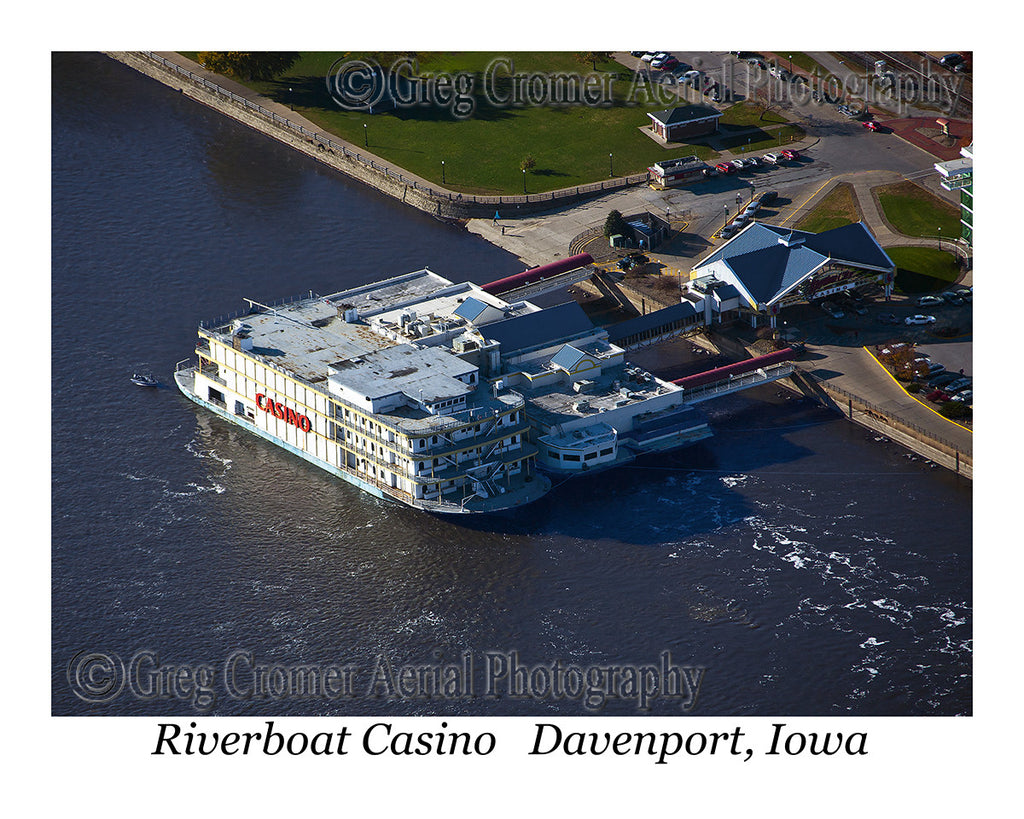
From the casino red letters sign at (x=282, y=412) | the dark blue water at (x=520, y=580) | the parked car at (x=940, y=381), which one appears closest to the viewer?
→ the dark blue water at (x=520, y=580)

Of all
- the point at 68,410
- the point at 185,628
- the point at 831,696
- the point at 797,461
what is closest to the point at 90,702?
the point at 185,628

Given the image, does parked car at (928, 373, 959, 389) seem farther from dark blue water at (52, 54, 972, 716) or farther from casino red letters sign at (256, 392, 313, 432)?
casino red letters sign at (256, 392, 313, 432)

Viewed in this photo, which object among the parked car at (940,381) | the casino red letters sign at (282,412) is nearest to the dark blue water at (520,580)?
the casino red letters sign at (282,412)

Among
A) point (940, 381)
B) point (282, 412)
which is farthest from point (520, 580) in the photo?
point (940, 381)

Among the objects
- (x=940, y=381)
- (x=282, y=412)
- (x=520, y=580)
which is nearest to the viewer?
(x=520, y=580)

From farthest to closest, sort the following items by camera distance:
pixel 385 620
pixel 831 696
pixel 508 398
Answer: pixel 508 398
pixel 385 620
pixel 831 696

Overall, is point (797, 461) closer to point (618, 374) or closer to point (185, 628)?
point (618, 374)

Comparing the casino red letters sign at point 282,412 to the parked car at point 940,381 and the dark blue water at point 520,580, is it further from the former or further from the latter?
the parked car at point 940,381

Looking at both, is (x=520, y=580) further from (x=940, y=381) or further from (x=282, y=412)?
(x=940, y=381)

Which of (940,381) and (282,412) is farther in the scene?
(940,381)
